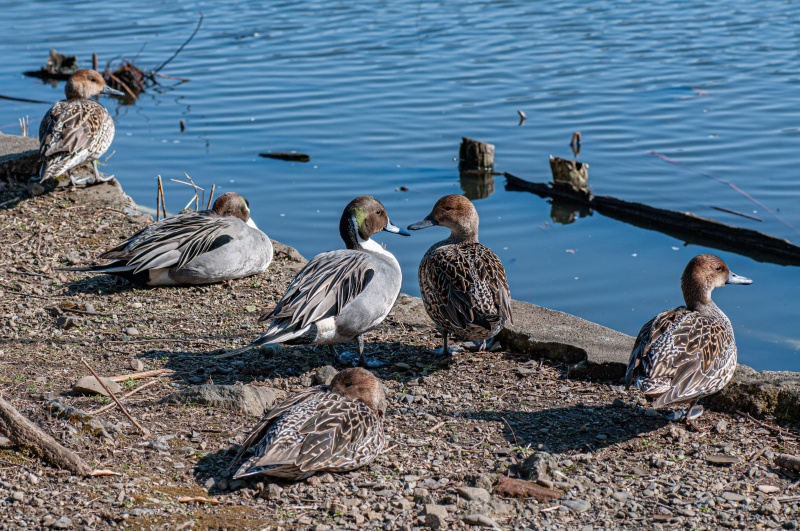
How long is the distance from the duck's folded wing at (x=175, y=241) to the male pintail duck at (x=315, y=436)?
2.44 m

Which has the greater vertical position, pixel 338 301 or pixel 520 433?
pixel 338 301

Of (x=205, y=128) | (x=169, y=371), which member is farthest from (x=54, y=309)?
(x=205, y=128)

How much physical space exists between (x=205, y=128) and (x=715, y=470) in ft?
30.3

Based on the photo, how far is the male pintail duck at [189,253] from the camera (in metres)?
6.37

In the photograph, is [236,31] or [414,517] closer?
[414,517]

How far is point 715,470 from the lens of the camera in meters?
4.22

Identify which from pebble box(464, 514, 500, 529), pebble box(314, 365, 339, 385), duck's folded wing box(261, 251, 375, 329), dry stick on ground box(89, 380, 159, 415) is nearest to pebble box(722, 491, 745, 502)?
pebble box(464, 514, 500, 529)

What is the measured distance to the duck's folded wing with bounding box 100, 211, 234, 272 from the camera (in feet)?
20.9

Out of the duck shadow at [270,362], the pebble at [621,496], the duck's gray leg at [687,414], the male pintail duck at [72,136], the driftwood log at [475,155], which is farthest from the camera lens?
the driftwood log at [475,155]

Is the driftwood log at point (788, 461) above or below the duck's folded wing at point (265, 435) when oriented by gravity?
below

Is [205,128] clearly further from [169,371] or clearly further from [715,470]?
[715,470]

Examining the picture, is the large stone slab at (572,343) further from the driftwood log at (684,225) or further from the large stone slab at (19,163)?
the large stone slab at (19,163)

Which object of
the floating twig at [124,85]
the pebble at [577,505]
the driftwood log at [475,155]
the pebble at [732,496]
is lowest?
the pebble at [732,496]

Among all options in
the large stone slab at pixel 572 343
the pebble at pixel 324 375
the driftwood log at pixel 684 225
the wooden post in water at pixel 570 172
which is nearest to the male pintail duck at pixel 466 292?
the large stone slab at pixel 572 343
